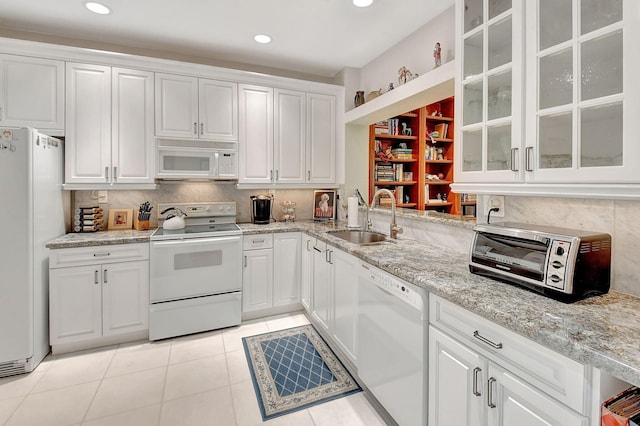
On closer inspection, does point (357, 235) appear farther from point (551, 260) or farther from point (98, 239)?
point (98, 239)

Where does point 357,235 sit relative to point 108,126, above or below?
below

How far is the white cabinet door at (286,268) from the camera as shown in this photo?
3.13 metres

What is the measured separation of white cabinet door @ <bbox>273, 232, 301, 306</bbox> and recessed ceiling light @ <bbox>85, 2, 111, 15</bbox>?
2.25m

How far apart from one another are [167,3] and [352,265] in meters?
2.32

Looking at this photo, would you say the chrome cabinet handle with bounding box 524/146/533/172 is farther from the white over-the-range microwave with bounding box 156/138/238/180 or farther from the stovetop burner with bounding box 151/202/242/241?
the white over-the-range microwave with bounding box 156/138/238/180

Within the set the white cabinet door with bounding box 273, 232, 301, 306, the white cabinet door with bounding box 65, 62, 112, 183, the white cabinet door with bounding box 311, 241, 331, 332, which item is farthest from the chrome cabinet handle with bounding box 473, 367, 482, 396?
the white cabinet door with bounding box 65, 62, 112, 183

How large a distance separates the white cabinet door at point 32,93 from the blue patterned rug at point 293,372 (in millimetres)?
2476

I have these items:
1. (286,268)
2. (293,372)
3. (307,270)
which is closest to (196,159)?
(286,268)

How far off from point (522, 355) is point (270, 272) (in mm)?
2407

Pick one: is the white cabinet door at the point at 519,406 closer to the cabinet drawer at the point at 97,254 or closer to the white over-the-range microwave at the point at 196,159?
the cabinet drawer at the point at 97,254

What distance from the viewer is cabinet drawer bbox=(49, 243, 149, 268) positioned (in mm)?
2420

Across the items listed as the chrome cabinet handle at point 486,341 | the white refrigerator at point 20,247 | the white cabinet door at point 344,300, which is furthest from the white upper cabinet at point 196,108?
the chrome cabinet handle at point 486,341

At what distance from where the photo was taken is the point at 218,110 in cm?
310

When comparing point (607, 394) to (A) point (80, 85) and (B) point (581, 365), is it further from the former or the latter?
(A) point (80, 85)
